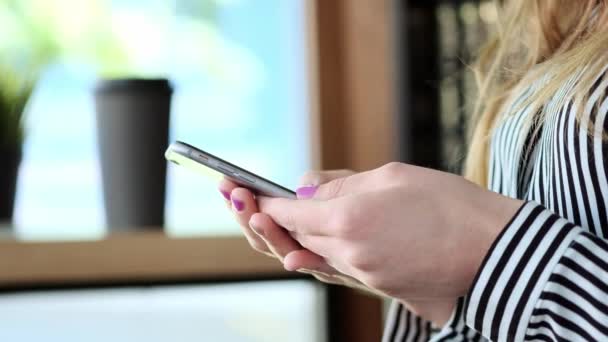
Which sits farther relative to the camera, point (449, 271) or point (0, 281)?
point (0, 281)

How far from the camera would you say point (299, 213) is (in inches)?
15.4

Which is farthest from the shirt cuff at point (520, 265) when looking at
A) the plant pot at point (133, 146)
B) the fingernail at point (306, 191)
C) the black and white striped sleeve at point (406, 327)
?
the plant pot at point (133, 146)

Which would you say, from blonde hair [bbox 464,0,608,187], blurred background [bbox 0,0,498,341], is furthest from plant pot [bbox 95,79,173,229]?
blonde hair [bbox 464,0,608,187]

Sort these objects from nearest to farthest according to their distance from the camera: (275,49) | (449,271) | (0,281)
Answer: (449,271) → (0,281) → (275,49)

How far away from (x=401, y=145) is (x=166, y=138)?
340 mm

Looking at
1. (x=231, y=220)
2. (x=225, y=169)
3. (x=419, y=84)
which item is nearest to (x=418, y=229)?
(x=225, y=169)

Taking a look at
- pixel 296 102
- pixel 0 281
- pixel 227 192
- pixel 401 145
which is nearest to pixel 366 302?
pixel 401 145

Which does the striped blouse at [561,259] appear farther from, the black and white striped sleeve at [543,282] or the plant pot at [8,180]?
the plant pot at [8,180]

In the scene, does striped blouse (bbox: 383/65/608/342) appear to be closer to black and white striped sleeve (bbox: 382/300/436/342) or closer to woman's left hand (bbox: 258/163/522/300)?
woman's left hand (bbox: 258/163/522/300)

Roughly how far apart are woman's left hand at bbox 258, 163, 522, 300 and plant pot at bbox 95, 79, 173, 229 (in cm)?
75

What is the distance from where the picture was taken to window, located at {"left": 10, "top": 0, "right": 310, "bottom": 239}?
4.03 ft

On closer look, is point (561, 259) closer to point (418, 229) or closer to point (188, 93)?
point (418, 229)

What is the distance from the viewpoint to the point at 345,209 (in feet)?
1.16

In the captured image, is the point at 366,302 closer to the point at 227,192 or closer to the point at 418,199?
the point at 227,192
